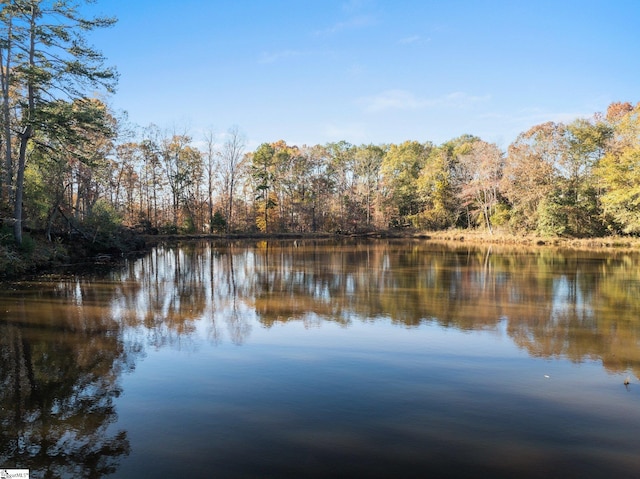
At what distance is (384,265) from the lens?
21547 millimetres

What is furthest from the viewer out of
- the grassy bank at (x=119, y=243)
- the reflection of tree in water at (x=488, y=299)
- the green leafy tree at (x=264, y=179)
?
the green leafy tree at (x=264, y=179)

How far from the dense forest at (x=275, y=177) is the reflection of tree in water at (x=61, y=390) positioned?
9960mm

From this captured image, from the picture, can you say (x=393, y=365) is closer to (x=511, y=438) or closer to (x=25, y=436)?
(x=511, y=438)

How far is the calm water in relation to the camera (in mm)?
4293

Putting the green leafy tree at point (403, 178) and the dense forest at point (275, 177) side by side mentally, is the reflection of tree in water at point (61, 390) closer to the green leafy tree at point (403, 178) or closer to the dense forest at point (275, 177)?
the dense forest at point (275, 177)

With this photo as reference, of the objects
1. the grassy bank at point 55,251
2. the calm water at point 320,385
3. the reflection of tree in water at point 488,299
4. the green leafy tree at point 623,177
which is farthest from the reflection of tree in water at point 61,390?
the green leafy tree at point 623,177

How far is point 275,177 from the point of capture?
56625 mm

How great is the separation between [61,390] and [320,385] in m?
3.43

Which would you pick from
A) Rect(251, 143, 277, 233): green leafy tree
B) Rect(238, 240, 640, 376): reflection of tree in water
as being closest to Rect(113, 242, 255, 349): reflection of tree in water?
Rect(238, 240, 640, 376): reflection of tree in water

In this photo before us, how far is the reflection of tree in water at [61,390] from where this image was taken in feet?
14.1

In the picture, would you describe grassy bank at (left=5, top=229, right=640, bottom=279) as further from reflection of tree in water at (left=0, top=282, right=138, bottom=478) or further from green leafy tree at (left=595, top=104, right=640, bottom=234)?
reflection of tree in water at (left=0, top=282, right=138, bottom=478)

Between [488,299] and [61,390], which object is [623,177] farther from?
[61,390]

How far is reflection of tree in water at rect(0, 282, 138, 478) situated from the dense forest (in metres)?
9.96

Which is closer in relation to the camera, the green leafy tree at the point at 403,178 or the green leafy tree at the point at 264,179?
the green leafy tree at the point at 264,179
